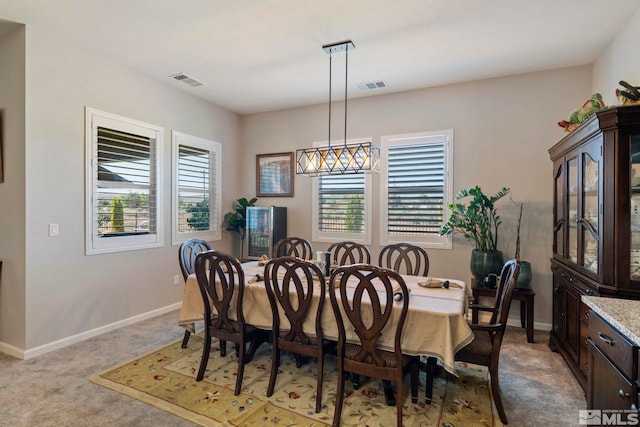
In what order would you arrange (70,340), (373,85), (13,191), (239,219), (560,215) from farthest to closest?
(239,219)
(373,85)
(70,340)
(560,215)
(13,191)

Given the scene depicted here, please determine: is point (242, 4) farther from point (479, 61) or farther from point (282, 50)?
point (479, 61)

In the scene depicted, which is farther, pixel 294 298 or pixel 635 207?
pixel 294 298

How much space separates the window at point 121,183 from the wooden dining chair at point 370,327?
3.00 metres

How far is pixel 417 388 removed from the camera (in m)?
2.45

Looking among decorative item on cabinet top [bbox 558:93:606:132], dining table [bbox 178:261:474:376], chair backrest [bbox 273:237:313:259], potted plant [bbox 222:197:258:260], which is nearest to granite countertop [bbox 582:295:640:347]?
dining table [bbox 178:261:474:376]

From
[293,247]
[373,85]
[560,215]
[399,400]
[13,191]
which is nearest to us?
[399,400]

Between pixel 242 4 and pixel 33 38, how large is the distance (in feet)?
6.82

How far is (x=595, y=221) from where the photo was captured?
246 centimetres

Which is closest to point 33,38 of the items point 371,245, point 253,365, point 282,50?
point 282,50

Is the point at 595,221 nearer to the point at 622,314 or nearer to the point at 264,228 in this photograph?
the point at 622,314

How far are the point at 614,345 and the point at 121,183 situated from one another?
4.48 meters

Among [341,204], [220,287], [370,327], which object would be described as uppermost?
[341,204]

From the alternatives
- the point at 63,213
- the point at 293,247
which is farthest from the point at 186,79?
the point at 293,247

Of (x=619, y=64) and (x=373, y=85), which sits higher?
(x=373, y=85)
